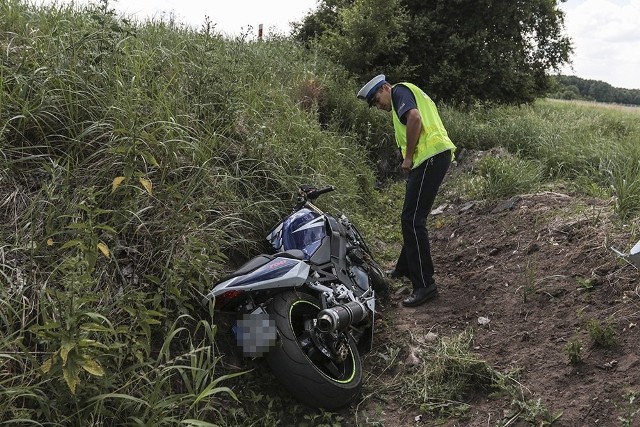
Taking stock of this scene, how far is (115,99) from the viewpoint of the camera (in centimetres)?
368

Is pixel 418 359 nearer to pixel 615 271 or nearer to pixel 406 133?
pixel 615 271

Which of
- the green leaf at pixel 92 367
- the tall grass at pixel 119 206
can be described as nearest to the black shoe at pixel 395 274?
the tall grass at pixel 119 206

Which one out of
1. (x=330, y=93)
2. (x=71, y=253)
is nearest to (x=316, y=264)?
(x=71, y=253)

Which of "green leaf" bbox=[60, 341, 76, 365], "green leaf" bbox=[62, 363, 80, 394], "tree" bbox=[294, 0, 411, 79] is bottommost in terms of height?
"green leaf" bbox=[62, 363, 80, 394]

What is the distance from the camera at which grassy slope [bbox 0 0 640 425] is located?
7.53 ft

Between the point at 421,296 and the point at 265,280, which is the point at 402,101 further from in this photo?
the point at 265,280

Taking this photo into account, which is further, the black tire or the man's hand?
the man's hand

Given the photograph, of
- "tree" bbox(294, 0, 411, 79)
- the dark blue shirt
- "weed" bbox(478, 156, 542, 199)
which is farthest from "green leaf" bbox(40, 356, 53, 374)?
"tree" bbox(294, 0, 411, 79)

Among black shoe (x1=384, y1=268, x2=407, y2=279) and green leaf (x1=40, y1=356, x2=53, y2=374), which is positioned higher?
green leaf (x1=40, y1=356, x2=53, y2=374)

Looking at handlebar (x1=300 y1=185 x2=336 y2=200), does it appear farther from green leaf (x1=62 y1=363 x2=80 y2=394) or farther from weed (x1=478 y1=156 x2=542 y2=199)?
weed (x1=478 y1=156 x2=542 y2=199)

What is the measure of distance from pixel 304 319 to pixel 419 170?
1835mm

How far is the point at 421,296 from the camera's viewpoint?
4.42 m

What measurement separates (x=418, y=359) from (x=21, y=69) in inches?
129

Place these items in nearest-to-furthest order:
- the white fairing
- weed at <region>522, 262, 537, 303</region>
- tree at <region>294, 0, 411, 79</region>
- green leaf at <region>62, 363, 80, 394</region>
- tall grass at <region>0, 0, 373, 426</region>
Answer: green leaf at <region>62, 363, 80, 394</region> < tall grass at <region>0, 0, 373, 426</region> < the white fairing < weed at <region>522, 262, 537, 303</region> < tree at <region>294, 0, 411, 79</region>
